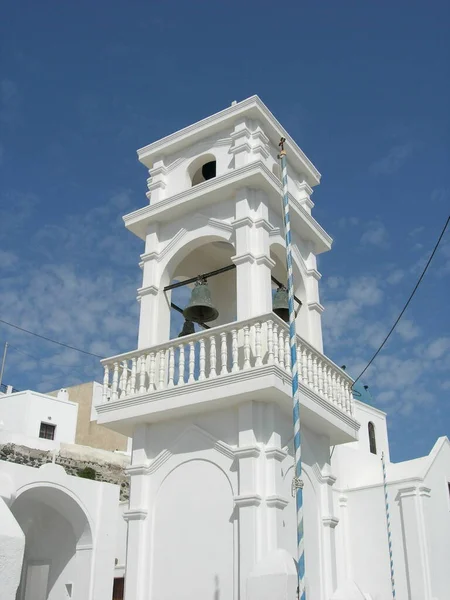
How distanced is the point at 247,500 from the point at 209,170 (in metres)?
6.39

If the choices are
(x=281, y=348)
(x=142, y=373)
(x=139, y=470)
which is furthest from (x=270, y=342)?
(x=139, y=470)

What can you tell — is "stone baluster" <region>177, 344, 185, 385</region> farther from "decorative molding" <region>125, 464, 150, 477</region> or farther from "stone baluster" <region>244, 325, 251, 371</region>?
"decorative molding" <region>125, 464, 150, 477</region>

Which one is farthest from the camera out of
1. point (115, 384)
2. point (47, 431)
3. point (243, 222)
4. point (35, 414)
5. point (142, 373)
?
point (47, 431)

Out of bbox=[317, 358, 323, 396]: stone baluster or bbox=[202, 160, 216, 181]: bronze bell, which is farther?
bbox=[202, 160, 216, 181]: bronze bell

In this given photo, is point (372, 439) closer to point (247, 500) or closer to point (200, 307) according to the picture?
point (200, 307)

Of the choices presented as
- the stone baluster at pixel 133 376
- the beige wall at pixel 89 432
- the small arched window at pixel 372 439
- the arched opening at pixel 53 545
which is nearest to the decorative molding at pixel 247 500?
the stone baluster at pixel 133 376

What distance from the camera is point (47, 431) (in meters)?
37.7

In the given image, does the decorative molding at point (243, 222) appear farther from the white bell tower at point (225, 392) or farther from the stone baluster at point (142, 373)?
the stone baluster at point (142, 373)

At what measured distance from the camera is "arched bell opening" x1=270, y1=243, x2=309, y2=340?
37.3ft

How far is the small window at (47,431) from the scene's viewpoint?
37.3 m

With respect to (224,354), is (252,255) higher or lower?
higher

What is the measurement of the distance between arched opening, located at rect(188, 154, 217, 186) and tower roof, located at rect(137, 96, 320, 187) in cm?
40

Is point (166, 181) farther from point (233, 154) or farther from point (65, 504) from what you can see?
point (65, 504)

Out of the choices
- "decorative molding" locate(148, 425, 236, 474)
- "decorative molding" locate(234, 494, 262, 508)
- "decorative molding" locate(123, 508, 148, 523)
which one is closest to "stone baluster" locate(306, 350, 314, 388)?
"decorative molding" locate(148, 425, 236, 474)
